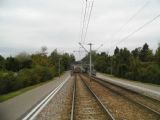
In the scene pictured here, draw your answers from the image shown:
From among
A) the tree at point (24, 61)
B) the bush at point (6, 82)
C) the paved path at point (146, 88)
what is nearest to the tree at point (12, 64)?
the tree at point (24, 61)

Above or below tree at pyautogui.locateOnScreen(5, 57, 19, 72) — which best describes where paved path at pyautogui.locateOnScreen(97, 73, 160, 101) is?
below

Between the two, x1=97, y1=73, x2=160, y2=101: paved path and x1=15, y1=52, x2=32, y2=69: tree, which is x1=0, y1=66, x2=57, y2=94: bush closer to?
x1=97, y1=73, x2=160, y2=101: paved path

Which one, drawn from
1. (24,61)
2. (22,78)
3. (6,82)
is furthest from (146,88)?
(24,61)

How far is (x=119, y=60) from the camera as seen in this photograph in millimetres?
79188

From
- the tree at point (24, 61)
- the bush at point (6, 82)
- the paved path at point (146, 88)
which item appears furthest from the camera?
the tree at point (24, 61)

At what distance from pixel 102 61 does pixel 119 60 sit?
5094cm

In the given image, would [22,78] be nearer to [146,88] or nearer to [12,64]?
[146,88]

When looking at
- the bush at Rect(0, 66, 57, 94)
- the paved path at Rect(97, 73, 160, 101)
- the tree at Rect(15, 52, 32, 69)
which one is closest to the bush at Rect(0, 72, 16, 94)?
the bush at Rect(0, 66, 57, 94)

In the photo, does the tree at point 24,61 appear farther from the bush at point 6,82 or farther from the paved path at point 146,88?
the paved path at point 146,88

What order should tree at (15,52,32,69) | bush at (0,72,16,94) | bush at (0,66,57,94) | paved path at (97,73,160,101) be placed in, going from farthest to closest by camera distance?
tree at (15,52,32,69) → bush at (0,66,57,94) → bush at (0,72,16,94) → paved path at (97,73,160,101)

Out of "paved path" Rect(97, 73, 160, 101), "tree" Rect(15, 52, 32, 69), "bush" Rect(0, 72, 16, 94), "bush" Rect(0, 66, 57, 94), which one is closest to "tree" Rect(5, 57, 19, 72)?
"tree" Rect(15, 52, 32, 69)

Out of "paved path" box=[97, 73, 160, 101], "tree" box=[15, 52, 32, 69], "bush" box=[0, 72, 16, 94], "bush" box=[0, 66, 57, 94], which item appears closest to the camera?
"paved path" box=[97, 73, 160, 101]

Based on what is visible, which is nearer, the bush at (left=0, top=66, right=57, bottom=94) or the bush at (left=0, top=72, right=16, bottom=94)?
the bush at (left=0, top=72, right=16, bottom=94)

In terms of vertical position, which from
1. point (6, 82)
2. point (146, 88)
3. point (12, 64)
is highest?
point (12, 64)
